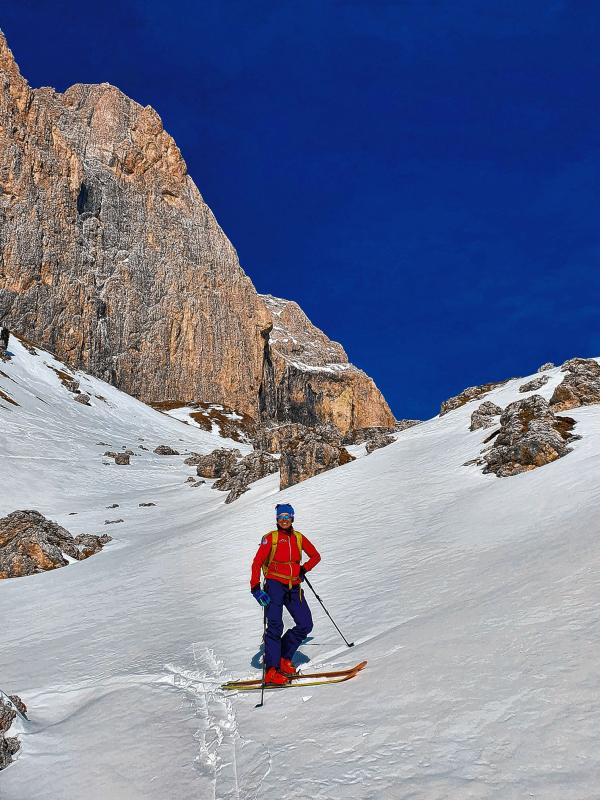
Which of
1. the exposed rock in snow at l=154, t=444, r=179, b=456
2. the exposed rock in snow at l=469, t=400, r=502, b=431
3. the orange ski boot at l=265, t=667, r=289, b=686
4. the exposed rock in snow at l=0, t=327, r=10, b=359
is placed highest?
the exposed rock in snow at l=0, t=327, r=10, b=359

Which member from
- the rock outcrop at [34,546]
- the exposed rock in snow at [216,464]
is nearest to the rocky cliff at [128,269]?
the exposed rock in snow at [216,464]

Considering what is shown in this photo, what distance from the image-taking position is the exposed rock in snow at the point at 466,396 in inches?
1620

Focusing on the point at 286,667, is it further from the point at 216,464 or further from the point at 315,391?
the point at 315,391

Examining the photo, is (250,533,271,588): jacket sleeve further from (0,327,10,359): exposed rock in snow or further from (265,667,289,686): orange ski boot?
(0,327,10,359): exposed rock in snow

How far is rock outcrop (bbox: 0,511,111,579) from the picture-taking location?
2050cm

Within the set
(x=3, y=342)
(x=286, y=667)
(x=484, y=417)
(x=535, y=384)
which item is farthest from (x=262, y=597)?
(x=3, y=342)

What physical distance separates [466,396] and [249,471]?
56.9 feet

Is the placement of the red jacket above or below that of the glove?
above

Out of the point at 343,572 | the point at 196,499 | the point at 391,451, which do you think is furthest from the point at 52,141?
the point at 343,572

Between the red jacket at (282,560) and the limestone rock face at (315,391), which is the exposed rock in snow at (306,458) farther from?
the limestone rock face at (315,391)

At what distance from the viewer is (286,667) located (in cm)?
750

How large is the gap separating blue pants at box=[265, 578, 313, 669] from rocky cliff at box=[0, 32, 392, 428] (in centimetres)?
10762

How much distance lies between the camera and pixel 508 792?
3857 mm

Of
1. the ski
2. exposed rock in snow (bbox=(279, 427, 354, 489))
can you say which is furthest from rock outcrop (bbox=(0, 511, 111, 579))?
the ski
